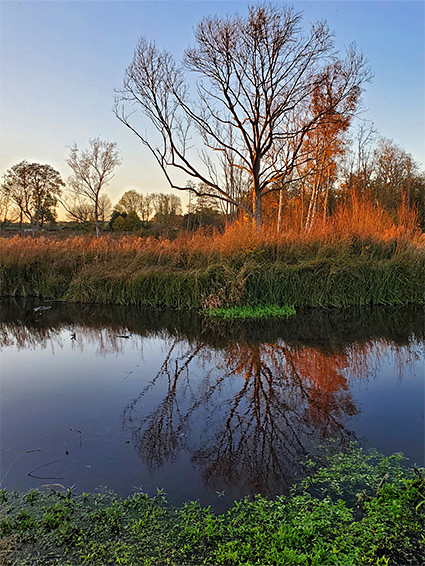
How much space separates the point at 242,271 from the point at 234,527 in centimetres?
641

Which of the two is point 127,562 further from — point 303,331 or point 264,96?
point 264,96

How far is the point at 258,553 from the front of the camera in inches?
75.2

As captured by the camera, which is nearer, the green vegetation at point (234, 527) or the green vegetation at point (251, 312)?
the green vegetation at point (234, 527)

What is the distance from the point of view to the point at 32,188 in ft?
114

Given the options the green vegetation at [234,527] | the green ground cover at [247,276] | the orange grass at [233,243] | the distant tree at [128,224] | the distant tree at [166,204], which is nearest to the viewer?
the green vegetation at [234,527]

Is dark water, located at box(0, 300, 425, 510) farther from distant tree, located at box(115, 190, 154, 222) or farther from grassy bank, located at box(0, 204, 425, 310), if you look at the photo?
distant tree, located at box(115, 190, 154, 222)

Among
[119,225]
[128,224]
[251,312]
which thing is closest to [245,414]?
[251,312]

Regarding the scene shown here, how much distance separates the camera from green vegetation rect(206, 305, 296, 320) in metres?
7.78

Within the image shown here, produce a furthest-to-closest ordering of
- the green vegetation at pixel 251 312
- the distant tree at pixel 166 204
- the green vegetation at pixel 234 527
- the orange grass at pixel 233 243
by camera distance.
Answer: the distant tree at pixel 166 204, the orange grass at pixel 233 243, the green vegetation at pixel 251 312, the green vegetation at pixel 234 527

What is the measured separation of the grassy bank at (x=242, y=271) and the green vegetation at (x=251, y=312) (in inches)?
8.6

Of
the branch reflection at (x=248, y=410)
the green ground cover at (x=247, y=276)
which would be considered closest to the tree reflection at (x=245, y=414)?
the branch reflection at (x=248, y=410)

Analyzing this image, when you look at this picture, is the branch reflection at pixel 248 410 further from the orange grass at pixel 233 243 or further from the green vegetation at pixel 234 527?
the orange grass at pixel 233 243

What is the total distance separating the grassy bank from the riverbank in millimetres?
22

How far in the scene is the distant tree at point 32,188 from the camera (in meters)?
34.2
